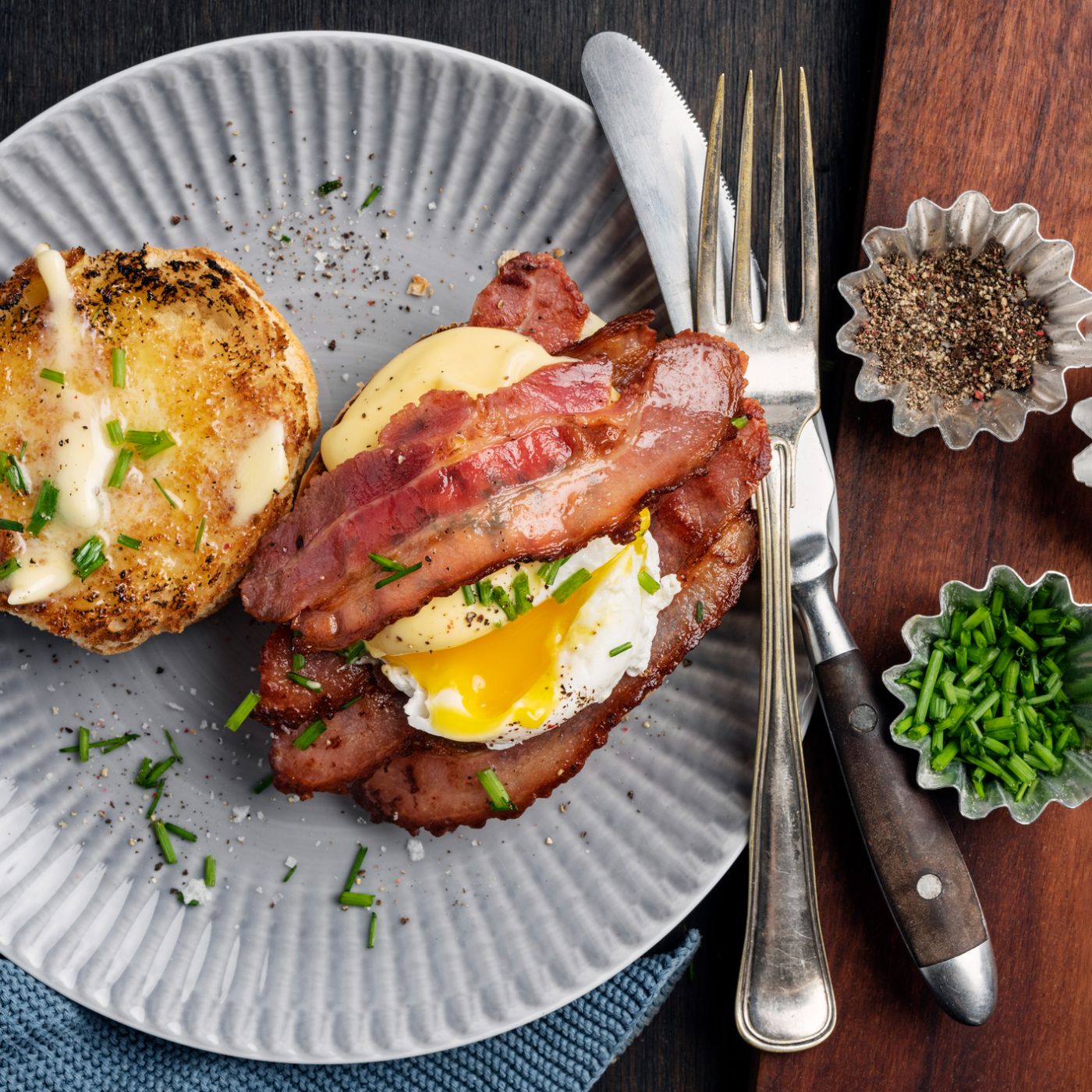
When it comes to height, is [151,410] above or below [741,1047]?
above

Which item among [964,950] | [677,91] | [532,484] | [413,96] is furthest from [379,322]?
[964,950]

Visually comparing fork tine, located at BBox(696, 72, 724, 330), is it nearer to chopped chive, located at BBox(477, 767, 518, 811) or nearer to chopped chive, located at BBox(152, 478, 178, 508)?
chopped chive, located at BBox(477, 767, 518, 811)

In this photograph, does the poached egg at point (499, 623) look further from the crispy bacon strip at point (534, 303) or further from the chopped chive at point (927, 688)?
the chopped chive at point (927, 688)

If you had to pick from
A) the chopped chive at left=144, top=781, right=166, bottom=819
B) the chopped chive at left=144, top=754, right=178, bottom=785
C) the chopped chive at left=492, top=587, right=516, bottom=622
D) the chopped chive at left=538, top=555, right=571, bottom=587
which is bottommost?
the chopped chive at left=144, top=781, right=166, bottom=819

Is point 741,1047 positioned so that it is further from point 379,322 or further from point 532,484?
point 379,322

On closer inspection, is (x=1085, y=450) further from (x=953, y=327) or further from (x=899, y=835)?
(x=899, y=835)

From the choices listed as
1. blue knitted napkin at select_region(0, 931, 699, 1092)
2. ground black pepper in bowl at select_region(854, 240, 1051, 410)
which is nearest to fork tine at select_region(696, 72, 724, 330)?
ground black pepper in bowl at select_region(854, 240, 1051, 410)
